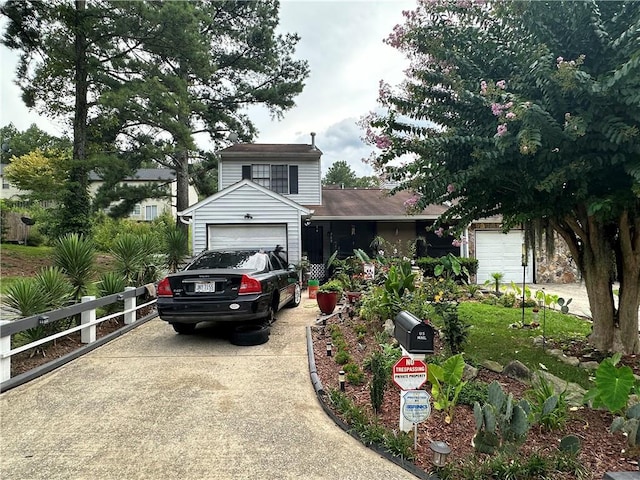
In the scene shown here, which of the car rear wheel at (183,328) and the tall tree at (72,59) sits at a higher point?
the tall tree at (72,59)

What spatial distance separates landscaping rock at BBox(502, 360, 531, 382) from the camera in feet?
13.6

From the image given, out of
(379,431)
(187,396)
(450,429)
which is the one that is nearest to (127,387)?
(187,396)

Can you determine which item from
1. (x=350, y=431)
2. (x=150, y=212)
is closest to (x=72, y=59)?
(x=350, y=431)

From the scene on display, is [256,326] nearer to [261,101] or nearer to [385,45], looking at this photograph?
[385,45]

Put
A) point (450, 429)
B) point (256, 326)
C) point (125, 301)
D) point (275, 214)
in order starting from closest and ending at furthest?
point (450, 429) < point (256, 326) < point (125, 301) < point (275, 214)

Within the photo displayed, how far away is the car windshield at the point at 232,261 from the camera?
21.1ft

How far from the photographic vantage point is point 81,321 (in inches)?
232

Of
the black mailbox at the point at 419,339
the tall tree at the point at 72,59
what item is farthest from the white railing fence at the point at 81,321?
the tall tree at the point at 72,59

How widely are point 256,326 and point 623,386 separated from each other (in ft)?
15.8

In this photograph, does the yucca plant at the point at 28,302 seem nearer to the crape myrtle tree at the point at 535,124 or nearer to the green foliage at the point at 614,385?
the crape myrtle tree at the point at 535,124

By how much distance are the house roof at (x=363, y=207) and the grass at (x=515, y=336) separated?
4755 mm

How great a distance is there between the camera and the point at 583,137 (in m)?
3.90

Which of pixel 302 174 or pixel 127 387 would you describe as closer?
pixel 127 387

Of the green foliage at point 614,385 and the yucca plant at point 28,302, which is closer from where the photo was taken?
the green foliage at point 614,385
